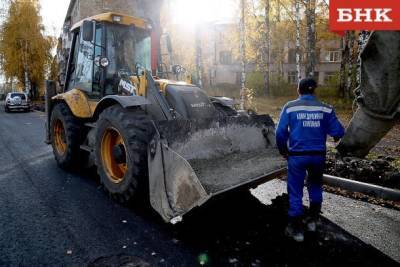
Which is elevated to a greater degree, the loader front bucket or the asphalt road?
the loader front bucket

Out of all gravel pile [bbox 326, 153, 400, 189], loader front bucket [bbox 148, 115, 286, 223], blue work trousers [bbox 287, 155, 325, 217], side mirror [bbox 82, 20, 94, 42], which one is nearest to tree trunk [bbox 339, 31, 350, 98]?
gravel pile [bbox 326, 153, 400, 189]

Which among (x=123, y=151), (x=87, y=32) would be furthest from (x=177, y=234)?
(x=87, y=32)

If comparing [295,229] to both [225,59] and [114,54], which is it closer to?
[114,54]

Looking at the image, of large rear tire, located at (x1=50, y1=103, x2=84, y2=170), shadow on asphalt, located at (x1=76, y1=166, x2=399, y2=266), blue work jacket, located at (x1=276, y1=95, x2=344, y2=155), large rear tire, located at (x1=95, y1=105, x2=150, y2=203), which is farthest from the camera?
large rear tire, located at (x1=50, y1=103, x2=84, y2=170)

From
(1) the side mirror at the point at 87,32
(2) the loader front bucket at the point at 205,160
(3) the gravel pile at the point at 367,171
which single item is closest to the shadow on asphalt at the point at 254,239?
(2) the loader front bucket at the point at 205,160

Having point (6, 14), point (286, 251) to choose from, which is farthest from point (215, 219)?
point (6, 14)

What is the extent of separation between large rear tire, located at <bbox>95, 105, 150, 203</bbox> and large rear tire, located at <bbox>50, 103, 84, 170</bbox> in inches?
58.9

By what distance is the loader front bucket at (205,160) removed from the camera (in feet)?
12.7

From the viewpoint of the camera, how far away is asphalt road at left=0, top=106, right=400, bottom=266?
3.51 meters

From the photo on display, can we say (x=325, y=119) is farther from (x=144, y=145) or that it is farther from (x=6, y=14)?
(x=6, y=14)

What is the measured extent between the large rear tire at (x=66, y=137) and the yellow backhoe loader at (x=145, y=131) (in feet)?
0.06

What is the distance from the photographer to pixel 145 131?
4758 millimetres

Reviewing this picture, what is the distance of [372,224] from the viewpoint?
4352mm

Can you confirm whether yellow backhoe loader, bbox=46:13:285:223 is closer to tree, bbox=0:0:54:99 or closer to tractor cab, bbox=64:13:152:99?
tractor cab, bbox=64:13:152:99
